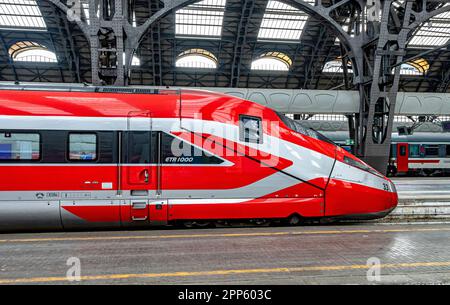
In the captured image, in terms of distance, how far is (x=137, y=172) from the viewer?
7.51 metres

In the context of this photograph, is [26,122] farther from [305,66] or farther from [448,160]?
[305,66]

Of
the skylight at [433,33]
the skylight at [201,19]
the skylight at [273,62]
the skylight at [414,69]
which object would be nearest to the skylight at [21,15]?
the skylight at [201,19]

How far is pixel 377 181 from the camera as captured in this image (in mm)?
8383

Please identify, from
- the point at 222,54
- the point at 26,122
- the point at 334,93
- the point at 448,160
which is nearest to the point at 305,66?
the point at 222,54

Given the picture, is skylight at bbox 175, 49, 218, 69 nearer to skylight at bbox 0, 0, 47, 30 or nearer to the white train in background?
skylight at bbox 0, 0, 47, 30

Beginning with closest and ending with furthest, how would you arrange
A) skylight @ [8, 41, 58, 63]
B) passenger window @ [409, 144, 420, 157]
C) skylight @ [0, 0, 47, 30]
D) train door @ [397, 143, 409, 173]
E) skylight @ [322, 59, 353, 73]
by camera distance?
1. train door @ [397, 143, 409, 173]
2. passenger window @ [409, 144, 420, 157]
3. skylight @ [0, 0, 47, 30]
4. skylight @ [8, 41, 58, 63]
5. skylight @ [322, 59, 353, 73]

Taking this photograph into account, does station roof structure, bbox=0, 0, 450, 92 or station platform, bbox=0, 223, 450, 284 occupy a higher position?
station roof structure, bbox=0, 0, 450, 92

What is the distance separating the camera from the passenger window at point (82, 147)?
288 inches

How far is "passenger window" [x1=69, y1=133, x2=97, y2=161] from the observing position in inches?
288

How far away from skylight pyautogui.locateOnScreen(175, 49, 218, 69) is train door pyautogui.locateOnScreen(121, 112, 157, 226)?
113ft

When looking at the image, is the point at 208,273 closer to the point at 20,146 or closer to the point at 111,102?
the point at 111,102

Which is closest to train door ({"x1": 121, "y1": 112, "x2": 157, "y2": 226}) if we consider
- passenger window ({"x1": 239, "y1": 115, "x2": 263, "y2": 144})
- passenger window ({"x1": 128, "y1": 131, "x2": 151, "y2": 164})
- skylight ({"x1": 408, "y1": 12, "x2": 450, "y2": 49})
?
passenger window ({"x1": 128, "y1": 131, "x2": 151, "y2": 164})

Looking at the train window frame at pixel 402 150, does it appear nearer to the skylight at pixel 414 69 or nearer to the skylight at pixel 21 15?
the skylight at pixel 414 69

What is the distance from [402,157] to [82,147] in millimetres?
25539
